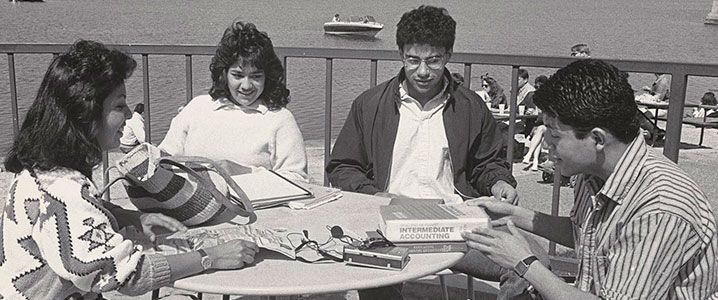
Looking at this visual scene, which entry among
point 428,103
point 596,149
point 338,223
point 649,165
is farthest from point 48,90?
point 428,103

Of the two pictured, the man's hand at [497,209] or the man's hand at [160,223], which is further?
the man's hand at [497,209]

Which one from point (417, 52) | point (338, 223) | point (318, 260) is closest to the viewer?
point (318, 260)

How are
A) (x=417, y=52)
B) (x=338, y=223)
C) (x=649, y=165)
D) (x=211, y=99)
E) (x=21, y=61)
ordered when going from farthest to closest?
(x=21, y=61) < (x=211, y=99) < (x=417, y=52) < (x=338, y=223) < (x=649, y=165)

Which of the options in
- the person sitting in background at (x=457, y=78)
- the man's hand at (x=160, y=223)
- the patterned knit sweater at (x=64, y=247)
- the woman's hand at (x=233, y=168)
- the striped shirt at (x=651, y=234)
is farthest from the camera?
the person sitting in background at (x=457, y=78)

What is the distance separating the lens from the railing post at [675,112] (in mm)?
3925

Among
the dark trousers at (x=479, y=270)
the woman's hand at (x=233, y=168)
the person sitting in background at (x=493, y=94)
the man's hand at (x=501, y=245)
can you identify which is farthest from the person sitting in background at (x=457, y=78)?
the person sitting in background at (x=493, y=94)

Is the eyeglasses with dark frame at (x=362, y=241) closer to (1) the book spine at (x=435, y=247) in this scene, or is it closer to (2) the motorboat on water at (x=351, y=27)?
(1) the book spine at (x=435, y=247)

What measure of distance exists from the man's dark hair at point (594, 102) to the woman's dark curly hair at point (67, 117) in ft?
4.18

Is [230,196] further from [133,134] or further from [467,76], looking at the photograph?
[133,134]

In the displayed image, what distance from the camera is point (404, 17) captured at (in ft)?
12.5

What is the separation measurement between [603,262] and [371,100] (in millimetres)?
1764

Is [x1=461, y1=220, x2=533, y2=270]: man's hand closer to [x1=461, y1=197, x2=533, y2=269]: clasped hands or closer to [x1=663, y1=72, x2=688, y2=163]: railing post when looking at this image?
[x1=461, y1=197, x2=533, y2=269]: clasped hands

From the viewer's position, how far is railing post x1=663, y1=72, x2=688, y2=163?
3925 mm

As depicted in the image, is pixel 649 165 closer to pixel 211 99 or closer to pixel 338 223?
pixel 338 223
